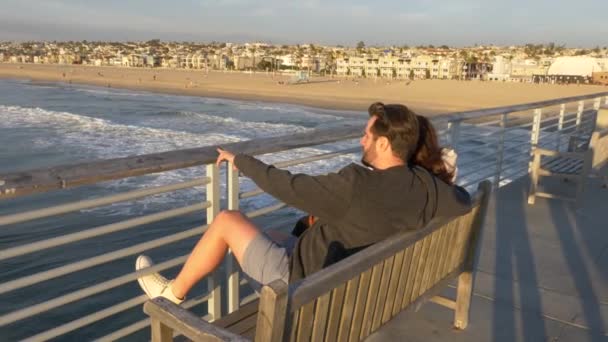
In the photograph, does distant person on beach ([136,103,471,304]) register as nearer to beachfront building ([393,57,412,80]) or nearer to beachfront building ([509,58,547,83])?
beachfront building ([509,58,547,83])

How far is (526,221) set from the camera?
503 centimetres

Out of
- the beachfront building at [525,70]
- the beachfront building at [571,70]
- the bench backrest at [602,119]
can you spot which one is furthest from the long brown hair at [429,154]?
the beachfront building at [525,70]

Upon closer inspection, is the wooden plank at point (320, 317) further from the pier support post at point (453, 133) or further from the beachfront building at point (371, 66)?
the beachfront building at point (371, 66)

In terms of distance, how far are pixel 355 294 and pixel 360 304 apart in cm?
9

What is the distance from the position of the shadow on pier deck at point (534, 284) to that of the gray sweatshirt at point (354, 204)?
0.38 metres

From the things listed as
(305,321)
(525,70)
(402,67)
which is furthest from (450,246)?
(402,67)

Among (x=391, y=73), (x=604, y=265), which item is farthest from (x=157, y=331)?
(x=391, y=73)

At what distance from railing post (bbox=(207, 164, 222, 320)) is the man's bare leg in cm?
26

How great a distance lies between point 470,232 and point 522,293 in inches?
44.1

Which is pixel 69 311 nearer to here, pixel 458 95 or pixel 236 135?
pixel 236 135

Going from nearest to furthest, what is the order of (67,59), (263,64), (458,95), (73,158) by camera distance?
(73,158) < (458,95) < (263,64) < (67,59)

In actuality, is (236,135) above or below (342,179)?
below

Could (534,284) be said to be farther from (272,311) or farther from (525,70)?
(525,70)

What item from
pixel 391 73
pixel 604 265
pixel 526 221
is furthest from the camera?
pixel 391 73
